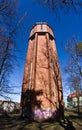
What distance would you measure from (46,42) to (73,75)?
23.3 feet

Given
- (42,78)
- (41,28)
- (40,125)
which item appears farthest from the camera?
(41,28)

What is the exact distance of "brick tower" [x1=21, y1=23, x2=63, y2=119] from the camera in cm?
1531

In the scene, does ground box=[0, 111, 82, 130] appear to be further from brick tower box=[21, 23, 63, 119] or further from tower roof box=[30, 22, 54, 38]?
tower roof box=[30, 22, 54, 38]

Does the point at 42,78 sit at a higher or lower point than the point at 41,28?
lower

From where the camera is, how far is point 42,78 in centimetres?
1633

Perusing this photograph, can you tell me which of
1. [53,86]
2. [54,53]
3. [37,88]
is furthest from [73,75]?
[37,88]

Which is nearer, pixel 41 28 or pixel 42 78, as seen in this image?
pixel 42 78

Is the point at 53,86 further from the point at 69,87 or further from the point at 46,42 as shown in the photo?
the point at 69,87

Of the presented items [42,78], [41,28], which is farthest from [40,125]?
[41,28]

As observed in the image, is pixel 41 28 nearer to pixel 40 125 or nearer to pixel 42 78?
pixel 42 78

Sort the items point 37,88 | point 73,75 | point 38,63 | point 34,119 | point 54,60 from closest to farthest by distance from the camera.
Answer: point 34,119 < point 37,88 < point 38,63 < point 54,60 < point 73,75

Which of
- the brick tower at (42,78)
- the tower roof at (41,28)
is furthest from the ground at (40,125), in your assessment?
the tower roof at (41,28)

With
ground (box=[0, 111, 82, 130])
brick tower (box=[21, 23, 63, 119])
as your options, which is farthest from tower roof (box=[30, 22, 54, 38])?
ground (box=[0, 111, 82, 130])

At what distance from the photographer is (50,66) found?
17266mm
